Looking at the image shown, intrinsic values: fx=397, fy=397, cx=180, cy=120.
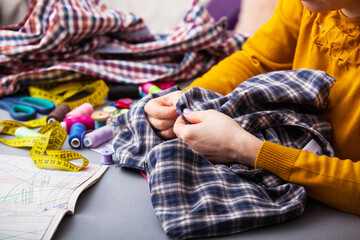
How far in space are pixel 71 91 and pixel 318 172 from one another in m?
1.03

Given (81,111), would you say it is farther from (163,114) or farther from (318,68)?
(318,68)

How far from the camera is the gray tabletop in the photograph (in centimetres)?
77

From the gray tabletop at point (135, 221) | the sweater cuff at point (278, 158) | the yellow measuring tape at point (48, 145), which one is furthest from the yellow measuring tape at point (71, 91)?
the sweater cuff at point (278, 158)

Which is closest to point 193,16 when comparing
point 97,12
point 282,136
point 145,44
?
point 145,44

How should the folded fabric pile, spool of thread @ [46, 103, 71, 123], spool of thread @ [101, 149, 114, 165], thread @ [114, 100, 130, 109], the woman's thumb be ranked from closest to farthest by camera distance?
the woman's thumb < spool of thread @ [101, 149, 114, 165] < spool of thread @ [46, 103, 71, 123] < thread @ [114, 100, 130, 109] < the folded fabric pile

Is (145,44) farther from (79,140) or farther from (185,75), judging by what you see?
(79,140)

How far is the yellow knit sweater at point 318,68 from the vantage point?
0.81m

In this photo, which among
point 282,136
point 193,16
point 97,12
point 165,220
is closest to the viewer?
point 165,220

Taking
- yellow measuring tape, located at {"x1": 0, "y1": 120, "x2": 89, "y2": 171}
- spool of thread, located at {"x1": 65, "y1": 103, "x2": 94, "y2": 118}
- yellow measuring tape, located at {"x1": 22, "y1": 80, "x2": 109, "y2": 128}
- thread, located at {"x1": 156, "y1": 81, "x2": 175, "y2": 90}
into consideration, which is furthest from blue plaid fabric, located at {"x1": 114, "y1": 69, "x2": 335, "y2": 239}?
thread, located at {"x1": 156, "y1": 81, "x2": 175, "y2": 90}

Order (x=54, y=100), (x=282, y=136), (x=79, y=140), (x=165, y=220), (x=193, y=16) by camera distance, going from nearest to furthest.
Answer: (x=165, y=220) < (x=282, y=136) < (x=79, y=140) < (x=54, y=100) < (x=193, y=16)

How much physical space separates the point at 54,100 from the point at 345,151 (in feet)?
3.39

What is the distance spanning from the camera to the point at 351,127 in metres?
0.91

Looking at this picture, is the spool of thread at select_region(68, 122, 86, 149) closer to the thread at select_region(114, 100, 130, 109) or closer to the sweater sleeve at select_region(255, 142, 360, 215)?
the thread at select_region(114, 100, 130, 109)

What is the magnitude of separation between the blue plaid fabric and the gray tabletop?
29 mm
